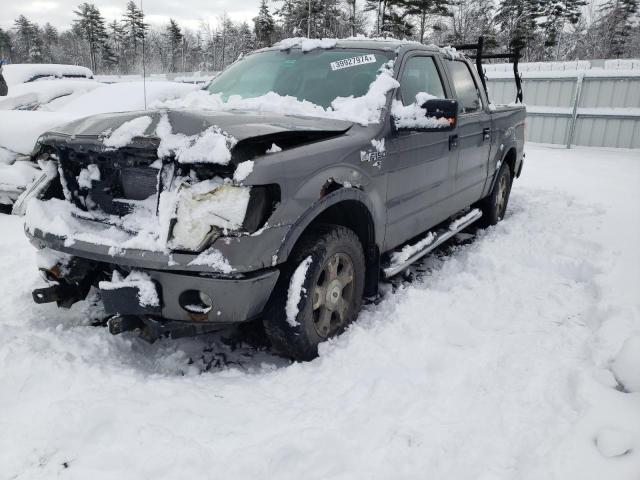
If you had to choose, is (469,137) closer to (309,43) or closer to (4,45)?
(309,43)

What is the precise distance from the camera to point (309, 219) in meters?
2.52

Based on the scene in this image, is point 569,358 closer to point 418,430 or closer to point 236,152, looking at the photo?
point 418,430

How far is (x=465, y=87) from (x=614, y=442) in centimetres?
353

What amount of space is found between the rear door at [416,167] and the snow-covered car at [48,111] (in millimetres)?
2021

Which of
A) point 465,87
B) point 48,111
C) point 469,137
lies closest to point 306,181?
point 469,137

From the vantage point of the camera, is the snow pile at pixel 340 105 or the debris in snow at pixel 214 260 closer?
the debris in snow at pixel 214 260

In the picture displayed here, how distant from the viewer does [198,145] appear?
219 centimetres

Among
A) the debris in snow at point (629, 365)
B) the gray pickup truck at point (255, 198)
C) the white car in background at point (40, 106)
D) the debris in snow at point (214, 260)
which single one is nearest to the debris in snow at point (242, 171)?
the gray pickup truck at point (255, 198)

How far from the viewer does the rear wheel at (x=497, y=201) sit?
5656 mm

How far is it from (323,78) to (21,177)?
4.10 m

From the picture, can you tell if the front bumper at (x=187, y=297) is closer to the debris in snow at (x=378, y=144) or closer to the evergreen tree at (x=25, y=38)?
the debris in snow at (x=378, y=144)

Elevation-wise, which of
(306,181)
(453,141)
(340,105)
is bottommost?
(306,181)

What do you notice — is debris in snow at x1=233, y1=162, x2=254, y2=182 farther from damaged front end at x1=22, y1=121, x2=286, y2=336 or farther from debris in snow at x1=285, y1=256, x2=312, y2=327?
debris in snow at x1=285, y1=256, x2=312, y2=327

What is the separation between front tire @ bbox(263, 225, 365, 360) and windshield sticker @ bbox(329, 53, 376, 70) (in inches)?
50.7
